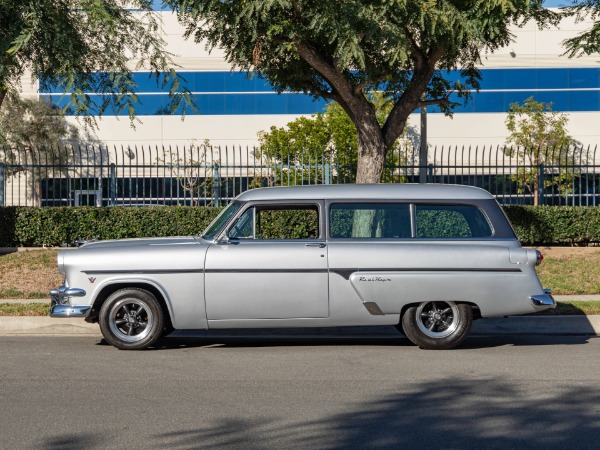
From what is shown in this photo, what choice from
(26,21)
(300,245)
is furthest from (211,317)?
(26,21)

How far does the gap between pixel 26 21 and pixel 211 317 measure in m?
7.05

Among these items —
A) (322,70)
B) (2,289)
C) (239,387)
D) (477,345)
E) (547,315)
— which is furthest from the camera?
(322,70)

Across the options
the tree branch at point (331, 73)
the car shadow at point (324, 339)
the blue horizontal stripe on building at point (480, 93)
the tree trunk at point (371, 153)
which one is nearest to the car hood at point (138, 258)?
the car shadow at point (324, 339)

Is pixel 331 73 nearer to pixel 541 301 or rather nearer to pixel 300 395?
pixel 541 301

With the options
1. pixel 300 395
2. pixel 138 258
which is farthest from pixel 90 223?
pixel 300 395

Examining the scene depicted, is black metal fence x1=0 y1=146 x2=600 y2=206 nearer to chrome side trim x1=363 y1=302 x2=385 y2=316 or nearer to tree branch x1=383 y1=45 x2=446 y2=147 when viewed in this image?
tree branch x1=383 y1=45 x2=446 y2=147

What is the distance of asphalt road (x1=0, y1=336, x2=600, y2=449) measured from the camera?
6.29 metres

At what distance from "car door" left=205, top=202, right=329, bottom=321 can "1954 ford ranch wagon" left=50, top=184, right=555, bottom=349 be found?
1 cm

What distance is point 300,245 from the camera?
33.0ft

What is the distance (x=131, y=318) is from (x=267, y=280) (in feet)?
5.25

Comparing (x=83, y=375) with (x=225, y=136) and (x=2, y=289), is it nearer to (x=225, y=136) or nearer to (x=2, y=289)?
(x=2, y=289)

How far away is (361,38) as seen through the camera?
16359mm

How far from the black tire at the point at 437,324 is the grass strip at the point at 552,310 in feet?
7.58

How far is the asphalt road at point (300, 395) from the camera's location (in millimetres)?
6293
